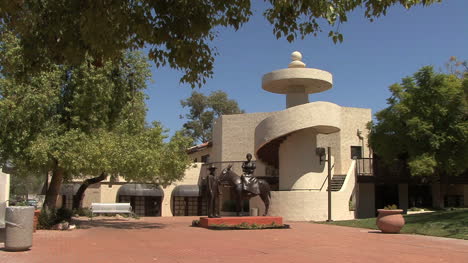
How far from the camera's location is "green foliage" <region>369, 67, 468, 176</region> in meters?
25.3

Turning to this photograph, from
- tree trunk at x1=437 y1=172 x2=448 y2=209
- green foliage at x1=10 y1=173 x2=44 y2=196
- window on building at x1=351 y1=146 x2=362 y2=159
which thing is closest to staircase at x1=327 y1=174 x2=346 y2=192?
window on building at x1=351 y1=146 x2=362 y2=159

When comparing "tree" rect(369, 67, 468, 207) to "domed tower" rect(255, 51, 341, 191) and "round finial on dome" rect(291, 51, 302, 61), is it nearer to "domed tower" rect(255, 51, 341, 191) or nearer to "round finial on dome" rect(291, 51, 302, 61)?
"domed tower" rect(255, 51, 341, 191)

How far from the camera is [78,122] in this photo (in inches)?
757

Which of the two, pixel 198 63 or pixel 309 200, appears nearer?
pixel 198 63

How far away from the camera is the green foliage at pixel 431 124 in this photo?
25.3 m

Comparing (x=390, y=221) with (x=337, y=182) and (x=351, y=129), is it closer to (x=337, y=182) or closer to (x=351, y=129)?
(x=337, y=182)

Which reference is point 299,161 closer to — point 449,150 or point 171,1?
point 449,150

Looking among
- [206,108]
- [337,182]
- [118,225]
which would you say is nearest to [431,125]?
[337,182]

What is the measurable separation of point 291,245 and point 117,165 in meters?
8.79

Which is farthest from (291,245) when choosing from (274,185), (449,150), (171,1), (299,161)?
(274,185)

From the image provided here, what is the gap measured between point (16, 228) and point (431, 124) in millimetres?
21207

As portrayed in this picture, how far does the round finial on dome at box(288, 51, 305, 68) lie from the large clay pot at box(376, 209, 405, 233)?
42.3 feet

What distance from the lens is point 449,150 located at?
2591 centimetres

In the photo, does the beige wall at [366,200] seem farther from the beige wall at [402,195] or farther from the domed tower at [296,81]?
the domed tower at [296,81]
